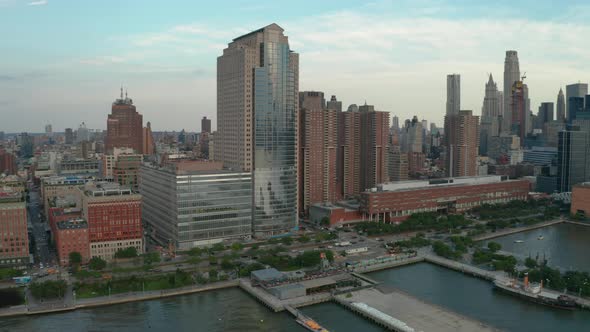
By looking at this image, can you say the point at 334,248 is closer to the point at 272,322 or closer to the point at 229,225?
the point at 229,225

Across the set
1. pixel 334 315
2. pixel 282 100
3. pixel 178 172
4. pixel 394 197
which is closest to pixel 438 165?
pixel 394 197

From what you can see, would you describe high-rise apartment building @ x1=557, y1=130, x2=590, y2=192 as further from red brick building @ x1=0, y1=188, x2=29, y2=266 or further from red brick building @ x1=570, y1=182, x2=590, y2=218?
red brick building @ x1=0, y1=188, x2=29, y2=266

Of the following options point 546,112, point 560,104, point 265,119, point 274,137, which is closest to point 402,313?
point 274,137

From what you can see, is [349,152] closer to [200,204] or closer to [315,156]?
[315,156]

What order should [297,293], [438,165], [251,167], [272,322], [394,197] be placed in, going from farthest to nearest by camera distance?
[438,165] < [394,197] < [251,167] < [297,293] < [272,322]

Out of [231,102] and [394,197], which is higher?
[231,102]

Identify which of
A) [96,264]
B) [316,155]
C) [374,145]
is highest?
[374,145]

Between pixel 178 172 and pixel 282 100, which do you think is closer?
pixel 178 172

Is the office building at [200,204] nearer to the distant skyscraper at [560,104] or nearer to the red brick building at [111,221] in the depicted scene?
the red brick building at [111,221]
